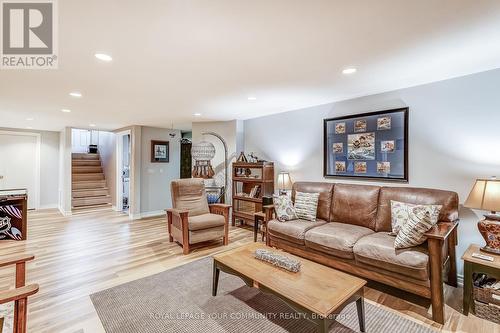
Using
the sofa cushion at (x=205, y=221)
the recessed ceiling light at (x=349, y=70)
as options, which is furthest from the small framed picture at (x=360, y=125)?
the sofa cushion at (x=205, y=221)

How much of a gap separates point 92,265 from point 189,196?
163cm

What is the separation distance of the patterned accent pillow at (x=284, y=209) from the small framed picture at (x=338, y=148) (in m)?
1.09

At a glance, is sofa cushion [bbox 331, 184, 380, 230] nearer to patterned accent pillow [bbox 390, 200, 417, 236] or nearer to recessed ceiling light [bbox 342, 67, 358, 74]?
patterned accent pillow [bbox 390, 200, 417, 236]

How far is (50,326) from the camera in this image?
6.45ft

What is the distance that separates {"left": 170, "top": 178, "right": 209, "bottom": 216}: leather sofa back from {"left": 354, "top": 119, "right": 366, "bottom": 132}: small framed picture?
2.71 meters

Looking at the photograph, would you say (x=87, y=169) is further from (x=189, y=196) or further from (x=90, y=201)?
(x=189, y=196)

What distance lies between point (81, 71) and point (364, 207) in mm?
3656

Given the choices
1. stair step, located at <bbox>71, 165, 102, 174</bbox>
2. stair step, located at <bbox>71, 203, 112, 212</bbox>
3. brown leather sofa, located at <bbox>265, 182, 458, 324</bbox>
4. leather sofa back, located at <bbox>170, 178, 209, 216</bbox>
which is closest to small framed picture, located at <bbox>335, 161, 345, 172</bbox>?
brown leather sofa, located at <bbox>265, 182, 458, 324</bbox>

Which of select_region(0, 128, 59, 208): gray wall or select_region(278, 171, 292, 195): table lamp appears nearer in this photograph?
select_region(278, 171, 292, 195): table lamp

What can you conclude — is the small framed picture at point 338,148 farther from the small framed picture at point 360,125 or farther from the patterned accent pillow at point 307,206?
the patterned accent pillow at point 307,206

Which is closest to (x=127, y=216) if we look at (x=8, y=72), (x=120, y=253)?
(x=120, y=253)

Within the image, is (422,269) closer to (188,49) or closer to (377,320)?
(377,320)

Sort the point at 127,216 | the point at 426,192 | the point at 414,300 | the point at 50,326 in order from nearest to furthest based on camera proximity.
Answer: the point at 50,326 → the point at 414,300 → the point at 426,192 → the point at 127,216

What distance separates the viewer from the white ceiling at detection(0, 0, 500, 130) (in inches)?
60.4
